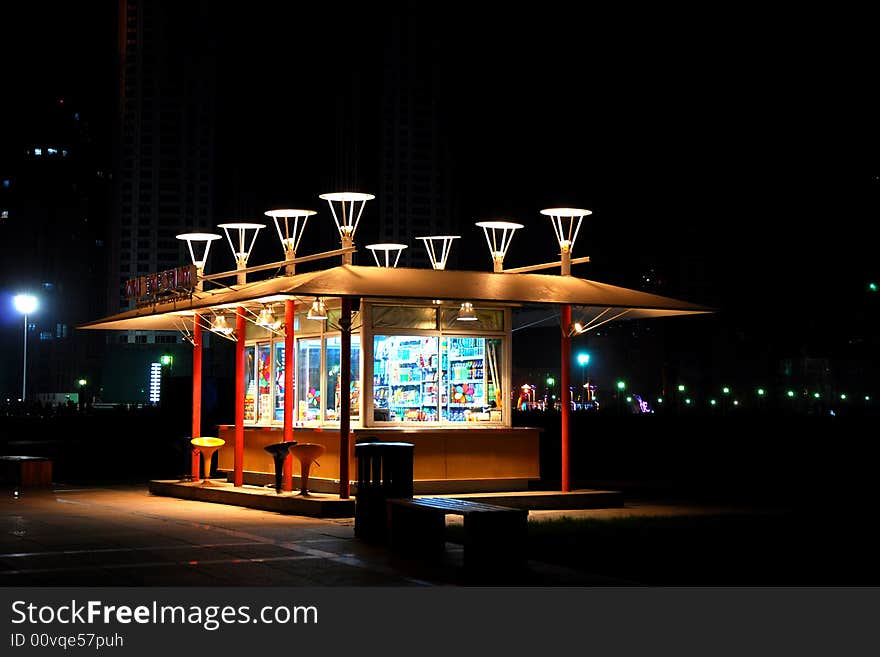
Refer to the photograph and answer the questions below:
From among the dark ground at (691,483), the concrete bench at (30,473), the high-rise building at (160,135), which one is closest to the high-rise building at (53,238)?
the high-rise building at (160,135)

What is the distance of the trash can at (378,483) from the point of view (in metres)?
14.1

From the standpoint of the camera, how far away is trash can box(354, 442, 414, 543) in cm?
1415

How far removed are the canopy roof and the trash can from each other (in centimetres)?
348

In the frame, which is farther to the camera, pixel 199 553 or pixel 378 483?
pixel 378 483

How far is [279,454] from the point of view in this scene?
763 inches

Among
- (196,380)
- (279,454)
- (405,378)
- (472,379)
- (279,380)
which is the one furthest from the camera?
(279,380)

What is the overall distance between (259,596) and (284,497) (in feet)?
29.4

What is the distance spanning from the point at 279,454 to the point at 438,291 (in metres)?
3.67

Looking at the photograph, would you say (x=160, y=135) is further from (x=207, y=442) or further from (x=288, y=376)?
(x=288, y=376)

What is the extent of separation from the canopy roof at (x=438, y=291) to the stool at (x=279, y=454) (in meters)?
2.30

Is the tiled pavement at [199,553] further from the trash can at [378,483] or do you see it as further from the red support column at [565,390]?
the red support column at [565,390]

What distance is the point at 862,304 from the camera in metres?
49.2

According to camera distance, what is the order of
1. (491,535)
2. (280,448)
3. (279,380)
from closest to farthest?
(491,535) < (280,448) < (279,380)

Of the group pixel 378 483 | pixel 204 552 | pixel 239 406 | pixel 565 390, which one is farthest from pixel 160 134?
pixel 204 552
